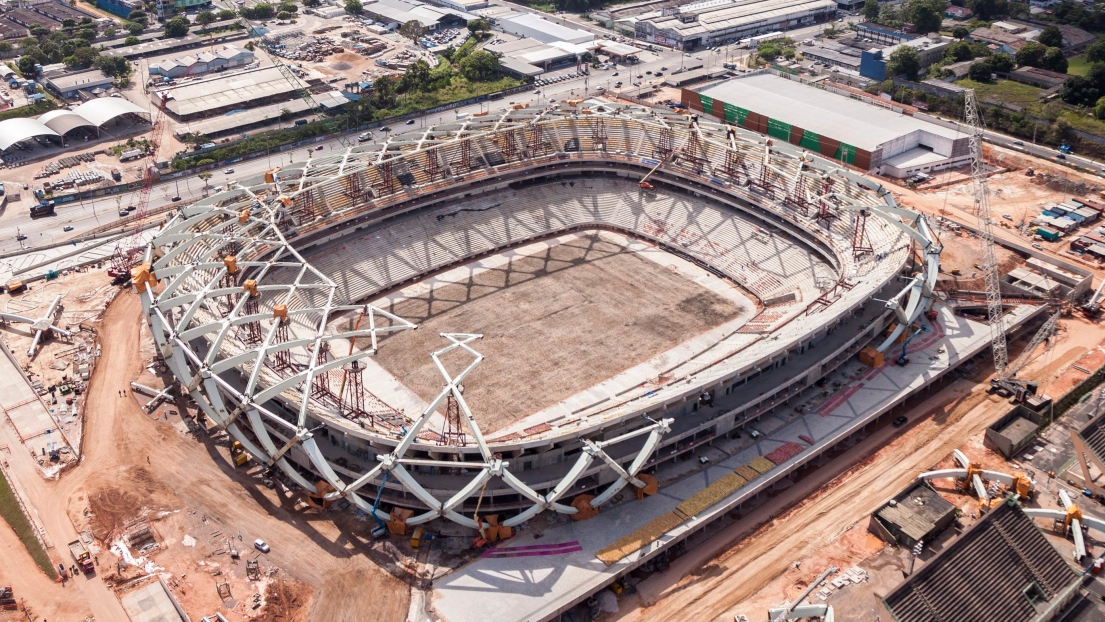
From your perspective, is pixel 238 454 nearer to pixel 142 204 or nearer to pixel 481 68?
pixel 142 204

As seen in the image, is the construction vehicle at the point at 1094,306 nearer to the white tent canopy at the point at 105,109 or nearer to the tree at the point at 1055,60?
the tree at the point at 1055,60

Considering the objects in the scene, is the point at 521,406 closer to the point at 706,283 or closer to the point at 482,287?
the point at 482,287

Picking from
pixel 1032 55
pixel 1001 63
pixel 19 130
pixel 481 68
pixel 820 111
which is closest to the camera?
pixel 19 130

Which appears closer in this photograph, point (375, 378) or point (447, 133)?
point (375, 378)

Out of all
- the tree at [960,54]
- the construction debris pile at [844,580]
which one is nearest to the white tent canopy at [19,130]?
the construction debris pile at [844,580]

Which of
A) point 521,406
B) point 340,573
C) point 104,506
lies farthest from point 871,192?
point 104,506

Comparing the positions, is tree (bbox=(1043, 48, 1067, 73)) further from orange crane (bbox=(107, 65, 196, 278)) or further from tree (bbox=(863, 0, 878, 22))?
orange crane (bbox=(107, 65, 196, 278))

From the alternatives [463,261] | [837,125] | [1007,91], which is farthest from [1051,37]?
[463,261]
